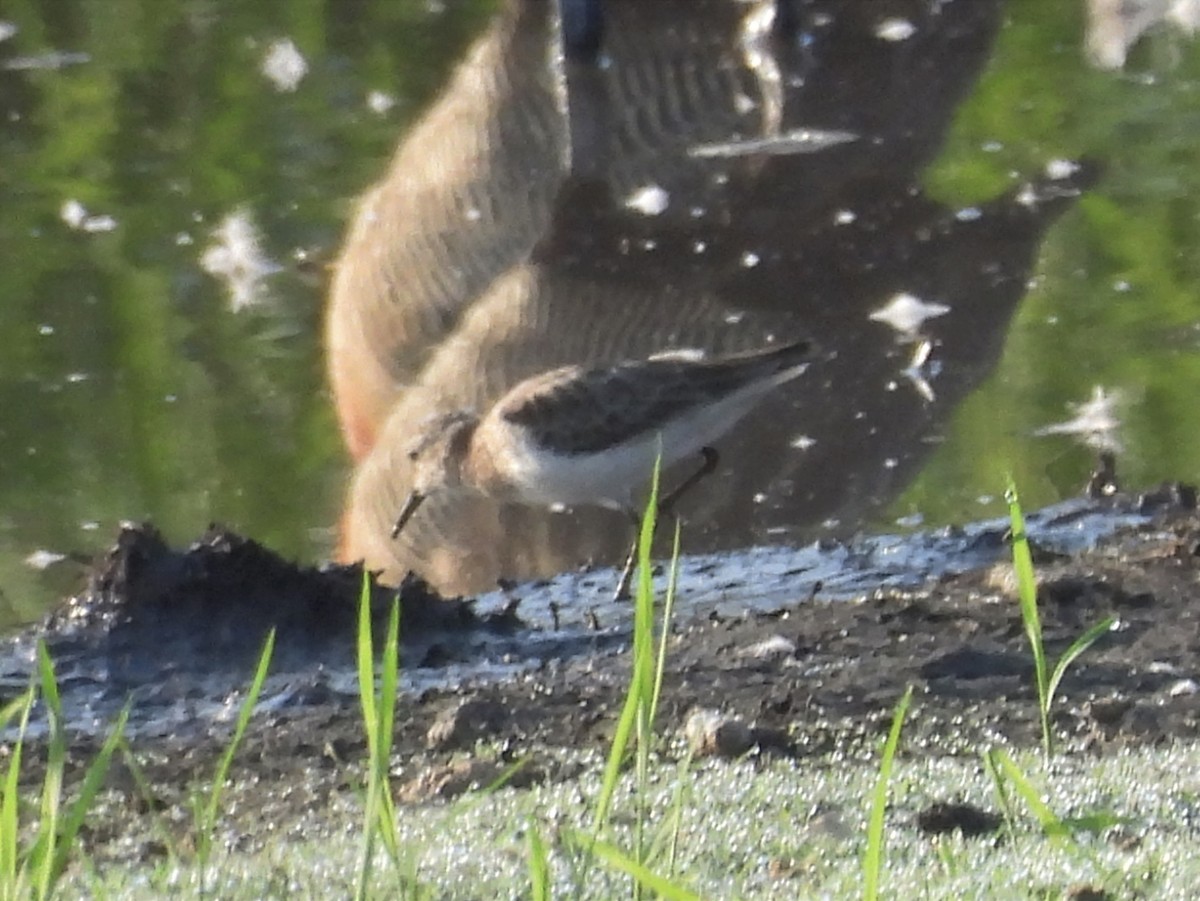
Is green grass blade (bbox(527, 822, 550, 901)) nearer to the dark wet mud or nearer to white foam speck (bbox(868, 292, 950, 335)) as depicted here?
the dark wet mud

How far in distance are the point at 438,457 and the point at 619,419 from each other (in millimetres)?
656

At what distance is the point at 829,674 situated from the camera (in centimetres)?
315

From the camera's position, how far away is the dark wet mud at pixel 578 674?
281 centimetres

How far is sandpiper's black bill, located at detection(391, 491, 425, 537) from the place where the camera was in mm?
4672

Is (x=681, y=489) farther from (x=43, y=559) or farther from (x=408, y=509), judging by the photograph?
(x=43, y=559)

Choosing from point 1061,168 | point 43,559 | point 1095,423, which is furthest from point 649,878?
point 1061,168

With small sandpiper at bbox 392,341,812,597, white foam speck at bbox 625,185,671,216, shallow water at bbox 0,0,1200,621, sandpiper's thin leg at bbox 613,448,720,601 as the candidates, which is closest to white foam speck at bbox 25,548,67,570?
shallow water at bbox 0,0,1200,621

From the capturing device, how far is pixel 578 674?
330cm

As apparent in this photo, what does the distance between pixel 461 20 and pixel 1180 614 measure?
22.6ft

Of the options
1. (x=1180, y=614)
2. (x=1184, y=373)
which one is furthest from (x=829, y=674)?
(x=1184, y=373)

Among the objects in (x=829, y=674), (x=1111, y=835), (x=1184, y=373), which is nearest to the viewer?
(x=1111, y=835)

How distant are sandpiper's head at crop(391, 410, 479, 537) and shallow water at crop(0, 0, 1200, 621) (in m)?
0.18

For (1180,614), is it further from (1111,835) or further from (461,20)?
(461,20)

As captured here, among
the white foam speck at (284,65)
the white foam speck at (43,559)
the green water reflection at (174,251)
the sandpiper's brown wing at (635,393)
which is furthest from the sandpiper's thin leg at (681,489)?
the white foam speck at (284,65)
